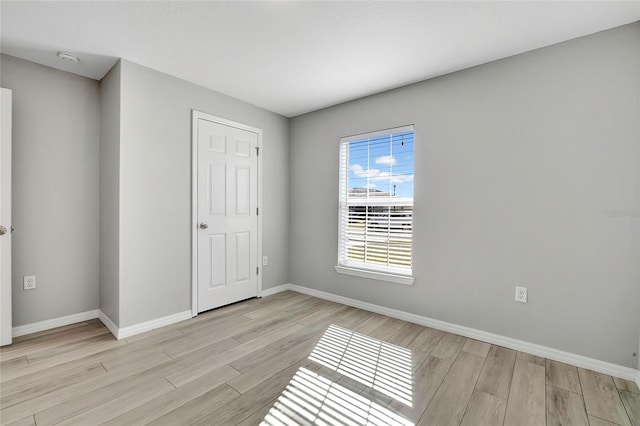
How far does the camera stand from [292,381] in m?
1.94

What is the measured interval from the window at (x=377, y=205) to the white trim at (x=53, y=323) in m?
2.69

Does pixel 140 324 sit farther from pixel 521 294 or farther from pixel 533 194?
pixel 533 194

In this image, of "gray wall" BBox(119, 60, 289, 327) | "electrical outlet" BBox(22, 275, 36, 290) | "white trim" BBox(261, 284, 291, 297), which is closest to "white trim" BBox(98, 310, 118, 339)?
"gray wall" BBox(119, 60, 289, 327)

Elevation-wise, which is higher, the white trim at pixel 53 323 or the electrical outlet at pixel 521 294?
the electrical outlet at pixel 521 294

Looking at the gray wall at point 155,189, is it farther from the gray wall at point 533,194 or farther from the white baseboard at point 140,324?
the gray wall at point 533,194

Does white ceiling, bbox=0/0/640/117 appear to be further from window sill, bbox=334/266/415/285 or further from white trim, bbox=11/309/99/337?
white trim, bbox=11/309/99/337

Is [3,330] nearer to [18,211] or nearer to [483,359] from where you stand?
[18,211]

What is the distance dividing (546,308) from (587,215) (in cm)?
78

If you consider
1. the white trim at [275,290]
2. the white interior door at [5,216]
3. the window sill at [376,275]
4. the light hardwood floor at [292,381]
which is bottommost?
the light hardwood floor at [292,381]

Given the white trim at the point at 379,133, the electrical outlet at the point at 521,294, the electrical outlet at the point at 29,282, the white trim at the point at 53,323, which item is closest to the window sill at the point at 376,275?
the electrical outlet at the point at 521,294

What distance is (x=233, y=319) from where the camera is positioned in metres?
3.00

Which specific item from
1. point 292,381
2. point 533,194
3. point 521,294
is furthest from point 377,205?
point 292,381

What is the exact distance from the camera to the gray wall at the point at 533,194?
2.02 meters

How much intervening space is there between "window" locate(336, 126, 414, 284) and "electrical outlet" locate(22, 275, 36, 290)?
118 inches
